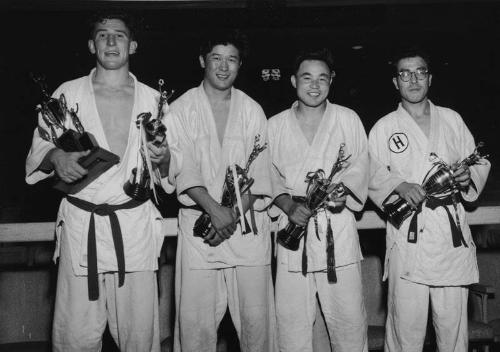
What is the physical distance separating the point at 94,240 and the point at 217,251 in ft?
2.13

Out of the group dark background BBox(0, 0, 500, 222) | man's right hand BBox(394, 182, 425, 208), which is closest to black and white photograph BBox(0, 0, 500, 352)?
man's right hand BBox(394, 182, 425, 208)

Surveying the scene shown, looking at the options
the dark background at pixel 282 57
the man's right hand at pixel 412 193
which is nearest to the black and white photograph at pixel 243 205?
the man's right hand at pixel 412 193

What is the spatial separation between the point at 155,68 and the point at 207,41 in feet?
15.4

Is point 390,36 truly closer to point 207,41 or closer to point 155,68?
point 155,68

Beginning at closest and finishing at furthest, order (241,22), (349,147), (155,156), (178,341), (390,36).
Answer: (155,156) → (178,341) → (349,147) → (241,22) → (390,36)

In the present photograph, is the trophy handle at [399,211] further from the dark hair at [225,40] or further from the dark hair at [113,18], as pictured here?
the dark hair at [113,18]

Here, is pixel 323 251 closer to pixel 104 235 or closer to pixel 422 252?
pixel 422 252

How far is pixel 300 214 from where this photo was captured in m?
2.85

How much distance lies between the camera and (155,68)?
754 cm

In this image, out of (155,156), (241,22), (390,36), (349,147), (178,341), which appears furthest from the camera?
(390,36)

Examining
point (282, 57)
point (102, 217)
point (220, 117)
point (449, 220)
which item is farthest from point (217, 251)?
point (282, 57)

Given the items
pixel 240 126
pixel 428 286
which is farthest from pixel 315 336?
pixel 240 126

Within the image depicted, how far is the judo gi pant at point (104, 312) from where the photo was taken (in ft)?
8.38

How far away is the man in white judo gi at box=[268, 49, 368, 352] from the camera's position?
291cm
